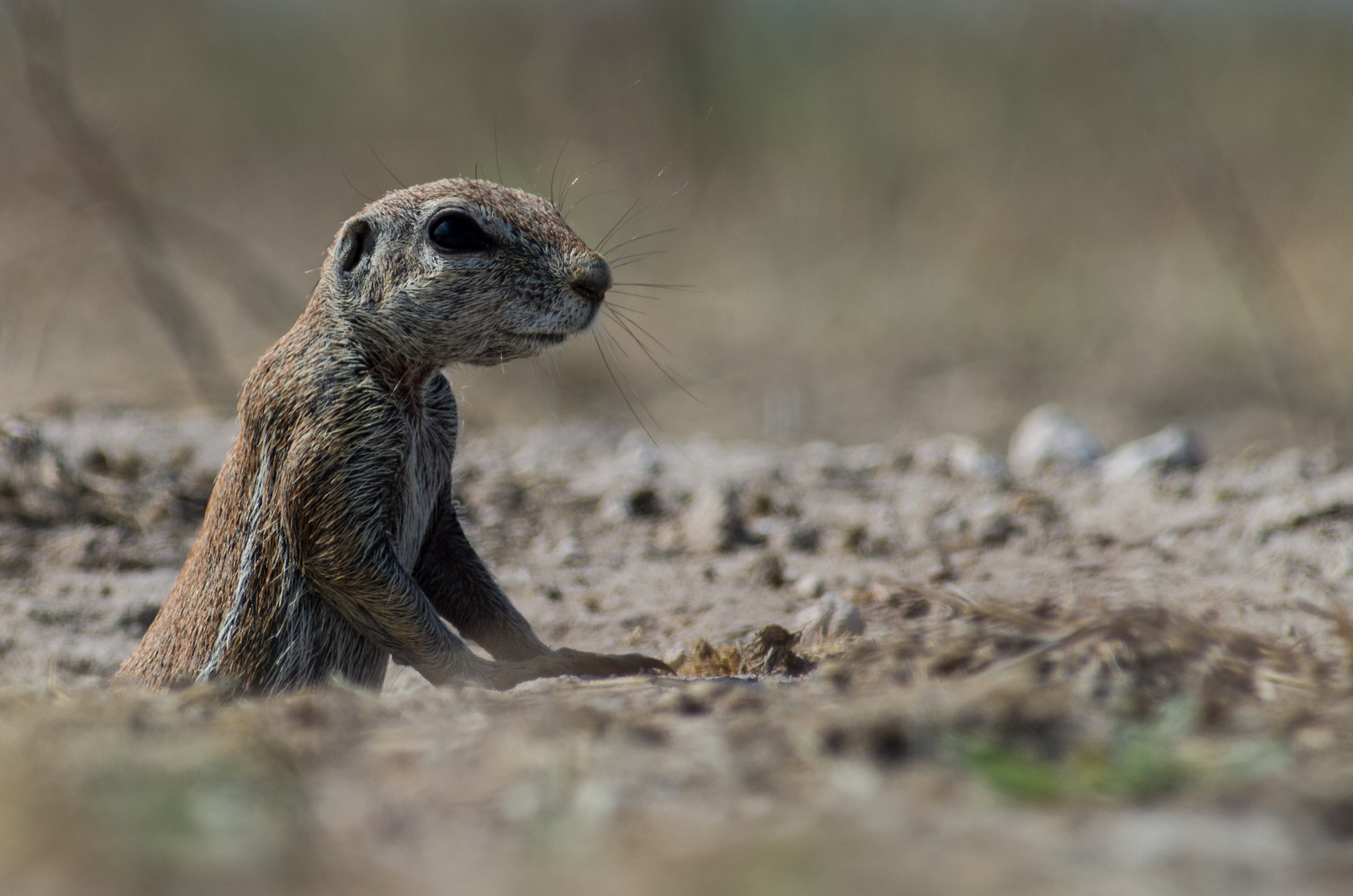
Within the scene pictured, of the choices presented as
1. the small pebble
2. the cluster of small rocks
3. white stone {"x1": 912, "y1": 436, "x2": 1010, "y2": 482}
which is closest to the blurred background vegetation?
the cluster of small rocks

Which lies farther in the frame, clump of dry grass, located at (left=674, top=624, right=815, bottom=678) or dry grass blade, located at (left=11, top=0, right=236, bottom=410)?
dry grass blade, located at (left=11, top=0, right=236, bottom=410)

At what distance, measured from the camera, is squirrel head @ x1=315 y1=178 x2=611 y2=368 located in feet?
10.9

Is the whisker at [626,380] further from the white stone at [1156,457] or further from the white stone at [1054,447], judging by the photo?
the white stone at [1156,457]

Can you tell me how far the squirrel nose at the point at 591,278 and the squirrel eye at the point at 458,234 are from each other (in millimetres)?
252

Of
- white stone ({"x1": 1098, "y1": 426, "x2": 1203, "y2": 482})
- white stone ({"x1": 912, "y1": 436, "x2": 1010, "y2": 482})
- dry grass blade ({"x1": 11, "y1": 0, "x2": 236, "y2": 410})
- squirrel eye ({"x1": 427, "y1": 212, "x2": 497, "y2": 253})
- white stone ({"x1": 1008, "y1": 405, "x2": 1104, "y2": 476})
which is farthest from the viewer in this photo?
dry grass blade ({"x1": 11, "y1": 0, "x2": 236, "y2": 410})

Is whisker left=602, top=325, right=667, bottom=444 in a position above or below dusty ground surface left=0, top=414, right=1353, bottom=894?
above

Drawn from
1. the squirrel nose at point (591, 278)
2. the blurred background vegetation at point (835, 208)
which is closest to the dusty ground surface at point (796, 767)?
the squirrel nose at point (591, 278)

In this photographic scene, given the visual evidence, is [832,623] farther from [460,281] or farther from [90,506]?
[90,506]

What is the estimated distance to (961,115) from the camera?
34.9 feet

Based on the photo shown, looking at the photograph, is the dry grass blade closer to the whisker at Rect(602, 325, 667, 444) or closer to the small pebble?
the whisker at Rect(602, 325, 667, 444)

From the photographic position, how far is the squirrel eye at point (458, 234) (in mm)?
3354

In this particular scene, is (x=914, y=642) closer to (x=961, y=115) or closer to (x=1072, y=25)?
(x=961, y=115)

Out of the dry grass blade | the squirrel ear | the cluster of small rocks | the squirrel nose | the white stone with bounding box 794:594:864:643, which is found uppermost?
the dry grass blade

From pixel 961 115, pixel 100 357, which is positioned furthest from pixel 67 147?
pixel 961 115
